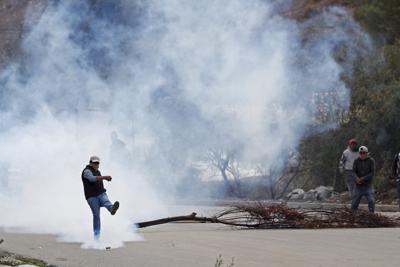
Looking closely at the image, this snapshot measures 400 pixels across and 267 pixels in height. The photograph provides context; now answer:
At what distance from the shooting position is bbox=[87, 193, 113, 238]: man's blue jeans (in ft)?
44.1

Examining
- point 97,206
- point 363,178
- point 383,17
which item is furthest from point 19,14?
point 97,206

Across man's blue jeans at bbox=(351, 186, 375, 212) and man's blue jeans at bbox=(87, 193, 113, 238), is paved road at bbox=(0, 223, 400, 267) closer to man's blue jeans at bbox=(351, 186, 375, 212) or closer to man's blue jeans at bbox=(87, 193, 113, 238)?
man's blue jeans at bbox=(87, 193, 113, 238)

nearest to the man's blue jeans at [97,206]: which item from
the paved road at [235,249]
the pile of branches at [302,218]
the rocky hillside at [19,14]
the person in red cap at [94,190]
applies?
the person in red cap at [94,190]

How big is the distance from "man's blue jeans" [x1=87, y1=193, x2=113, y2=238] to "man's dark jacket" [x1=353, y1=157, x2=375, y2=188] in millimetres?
7257

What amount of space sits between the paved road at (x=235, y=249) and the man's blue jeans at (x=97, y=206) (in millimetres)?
408

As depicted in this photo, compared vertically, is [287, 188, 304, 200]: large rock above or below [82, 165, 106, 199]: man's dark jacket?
above

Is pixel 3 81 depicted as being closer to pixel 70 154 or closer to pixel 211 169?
pixel 70 154

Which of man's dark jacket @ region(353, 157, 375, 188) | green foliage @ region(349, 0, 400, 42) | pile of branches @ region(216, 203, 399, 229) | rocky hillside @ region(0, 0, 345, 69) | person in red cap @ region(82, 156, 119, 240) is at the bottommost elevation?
pile of branches @ region(216, 203, 399, 229)

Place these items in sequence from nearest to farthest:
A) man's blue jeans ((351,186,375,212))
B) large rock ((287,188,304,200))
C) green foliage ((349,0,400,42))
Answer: man's blue jeans ((351,186,375,212)) → large rock ((287,188,304,200)) → green foliage ((349,0,400,42))

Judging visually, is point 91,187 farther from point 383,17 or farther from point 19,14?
point 19,14

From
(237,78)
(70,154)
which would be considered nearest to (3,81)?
(70,154)

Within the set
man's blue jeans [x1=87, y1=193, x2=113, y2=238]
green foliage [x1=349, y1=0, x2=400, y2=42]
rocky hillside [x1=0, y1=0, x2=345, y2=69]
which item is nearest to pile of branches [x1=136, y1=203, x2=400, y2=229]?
man's blue jeans [x1=87, y1=193, x2=113, y2=238]

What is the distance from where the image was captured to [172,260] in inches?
449

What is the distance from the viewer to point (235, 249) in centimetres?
1253
